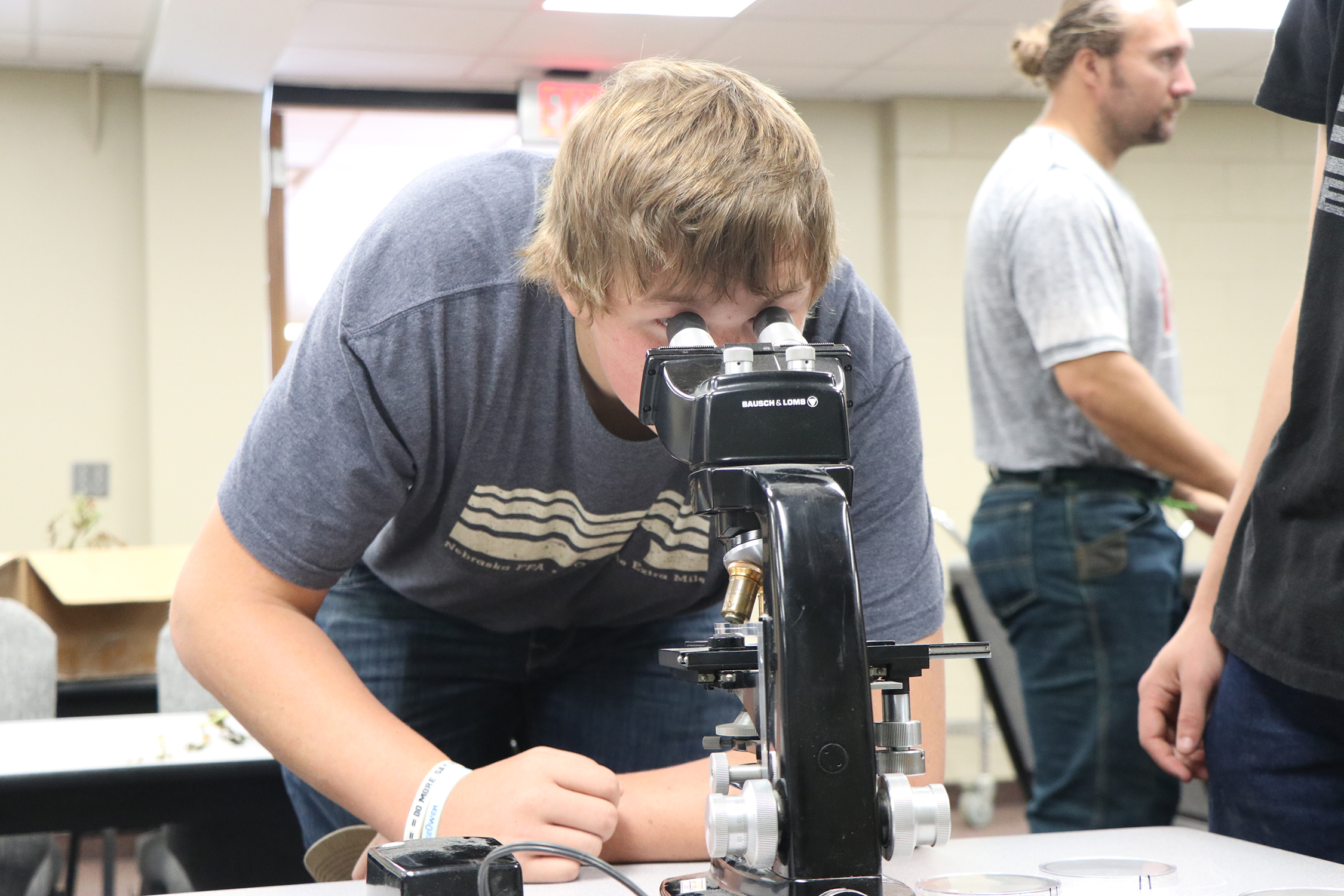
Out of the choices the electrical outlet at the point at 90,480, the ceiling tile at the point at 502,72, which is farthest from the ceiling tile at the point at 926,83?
the electrical outlet at the point at 90,480

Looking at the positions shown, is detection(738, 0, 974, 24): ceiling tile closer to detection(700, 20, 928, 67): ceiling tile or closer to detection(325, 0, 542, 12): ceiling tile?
detection(700, 20, 928, 67): ceiling tile

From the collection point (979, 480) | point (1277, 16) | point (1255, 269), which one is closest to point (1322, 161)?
point (1277, 16)

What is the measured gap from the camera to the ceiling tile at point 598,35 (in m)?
4.47

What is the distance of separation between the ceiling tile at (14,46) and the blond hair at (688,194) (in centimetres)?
438

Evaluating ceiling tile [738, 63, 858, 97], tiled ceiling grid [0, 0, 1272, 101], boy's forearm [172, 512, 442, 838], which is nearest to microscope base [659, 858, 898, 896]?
boy's forearm [172, 512, 442, 838]

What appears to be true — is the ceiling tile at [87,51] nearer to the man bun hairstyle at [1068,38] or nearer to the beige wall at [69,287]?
the beige wall at [69,287]

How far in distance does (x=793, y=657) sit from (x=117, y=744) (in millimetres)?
1371

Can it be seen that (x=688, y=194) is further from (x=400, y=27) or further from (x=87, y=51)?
(x=87, y=51)

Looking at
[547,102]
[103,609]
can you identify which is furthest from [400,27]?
[103,609]

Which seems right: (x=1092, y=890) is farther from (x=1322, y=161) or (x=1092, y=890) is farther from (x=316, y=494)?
(x=1322, y=161)

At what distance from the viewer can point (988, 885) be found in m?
0.75

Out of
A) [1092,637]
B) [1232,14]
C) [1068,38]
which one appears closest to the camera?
[1092,637]

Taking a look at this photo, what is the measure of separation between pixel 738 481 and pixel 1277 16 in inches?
181

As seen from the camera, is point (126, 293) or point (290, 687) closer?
point (290, 687)
